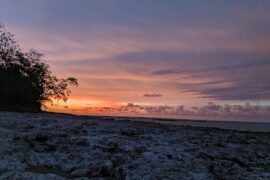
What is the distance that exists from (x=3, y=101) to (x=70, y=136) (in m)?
36.9

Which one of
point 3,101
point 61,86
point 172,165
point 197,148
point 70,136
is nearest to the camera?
point 172,165

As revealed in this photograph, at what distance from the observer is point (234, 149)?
52.0 ft

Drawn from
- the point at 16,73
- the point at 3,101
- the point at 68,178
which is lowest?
the point at 68,178

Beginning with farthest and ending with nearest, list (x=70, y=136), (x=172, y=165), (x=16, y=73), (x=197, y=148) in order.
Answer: (x=16, y=73), (x=70, y=136), (x=197, y=148), (x=172, y=165)

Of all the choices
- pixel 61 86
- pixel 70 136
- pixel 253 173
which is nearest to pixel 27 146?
pixel 70 136

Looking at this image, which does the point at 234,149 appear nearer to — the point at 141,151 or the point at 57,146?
the point at 141,151


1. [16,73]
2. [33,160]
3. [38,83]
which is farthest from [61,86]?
[33,160]

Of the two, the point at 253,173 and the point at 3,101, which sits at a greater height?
the point at 3,101

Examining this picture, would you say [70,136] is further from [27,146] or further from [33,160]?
[33,160]

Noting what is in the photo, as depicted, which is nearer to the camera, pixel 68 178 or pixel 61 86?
pixel 68 178

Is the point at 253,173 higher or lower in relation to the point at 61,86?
lower

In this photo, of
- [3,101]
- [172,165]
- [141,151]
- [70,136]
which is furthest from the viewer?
[3,101]

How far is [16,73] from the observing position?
53.7 m

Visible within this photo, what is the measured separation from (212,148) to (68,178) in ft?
22.4
